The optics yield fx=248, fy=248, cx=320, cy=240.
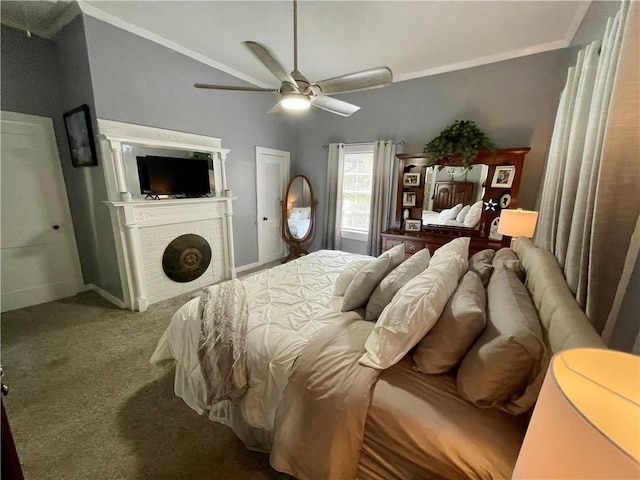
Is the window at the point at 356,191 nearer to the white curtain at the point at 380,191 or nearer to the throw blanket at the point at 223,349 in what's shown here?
the white curtain at the point at 380,191

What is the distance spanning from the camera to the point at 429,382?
3.38 feet

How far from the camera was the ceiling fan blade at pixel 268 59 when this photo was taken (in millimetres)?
1631

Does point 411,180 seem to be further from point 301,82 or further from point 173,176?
point 173,176

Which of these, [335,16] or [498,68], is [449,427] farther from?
[498,68]

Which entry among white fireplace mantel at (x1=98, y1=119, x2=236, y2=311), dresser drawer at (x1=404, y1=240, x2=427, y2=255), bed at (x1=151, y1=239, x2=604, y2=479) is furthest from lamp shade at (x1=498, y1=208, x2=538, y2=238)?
white fireplace mantel at (x1=98, y1=119, x2=236, y2=311)

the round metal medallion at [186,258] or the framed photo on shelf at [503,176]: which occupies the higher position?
the framed photo on shelf at [503,176]

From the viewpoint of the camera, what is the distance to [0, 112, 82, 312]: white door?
8.56 ft

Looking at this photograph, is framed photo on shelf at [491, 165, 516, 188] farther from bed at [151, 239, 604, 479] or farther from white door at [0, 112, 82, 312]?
white door at [0, 112, 82, 312]

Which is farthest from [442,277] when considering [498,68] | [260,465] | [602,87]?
[498,68]

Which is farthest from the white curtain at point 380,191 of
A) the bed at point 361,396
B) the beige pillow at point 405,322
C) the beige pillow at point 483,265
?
the beige pillow at point 405,322

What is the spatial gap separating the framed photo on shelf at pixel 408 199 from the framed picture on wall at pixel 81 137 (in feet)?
11.8

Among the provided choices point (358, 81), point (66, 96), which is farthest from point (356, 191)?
point (66, 96)

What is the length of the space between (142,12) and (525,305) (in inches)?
144

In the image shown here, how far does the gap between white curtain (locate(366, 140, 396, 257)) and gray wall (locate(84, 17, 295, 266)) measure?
1706 mm
